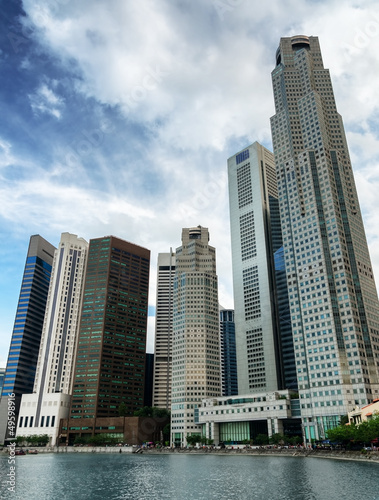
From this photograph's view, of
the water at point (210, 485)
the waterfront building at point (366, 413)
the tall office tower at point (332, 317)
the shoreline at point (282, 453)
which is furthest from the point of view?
the tall office tower at point (332, 317)

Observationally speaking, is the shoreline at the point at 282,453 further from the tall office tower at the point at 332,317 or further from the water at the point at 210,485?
the tall office tower at the point at 332,317

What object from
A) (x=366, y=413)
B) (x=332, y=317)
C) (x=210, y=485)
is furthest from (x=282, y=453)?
(x=210, y=485)

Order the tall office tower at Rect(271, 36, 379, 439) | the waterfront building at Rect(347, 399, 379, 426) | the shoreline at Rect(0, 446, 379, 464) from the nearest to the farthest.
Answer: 1. the shoreline at Rect(0, 446, 379, 464)
2. the waterfront building at Rect(347, 399, 379, 426)
3. the tall office tower at Rect(271, 36, 379, 439)

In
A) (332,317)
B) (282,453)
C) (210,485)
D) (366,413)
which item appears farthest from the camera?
(332,317)

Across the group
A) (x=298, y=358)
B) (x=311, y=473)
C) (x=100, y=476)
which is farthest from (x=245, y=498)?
(x=298, y=358)

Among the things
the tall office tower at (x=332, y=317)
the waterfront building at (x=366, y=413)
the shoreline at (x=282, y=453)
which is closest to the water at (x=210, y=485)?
the shoreline at (x=282, y=453)

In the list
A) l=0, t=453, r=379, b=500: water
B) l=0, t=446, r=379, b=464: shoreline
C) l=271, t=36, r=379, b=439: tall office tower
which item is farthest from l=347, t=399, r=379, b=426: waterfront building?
l=0, t=453, r=379, b=500: water

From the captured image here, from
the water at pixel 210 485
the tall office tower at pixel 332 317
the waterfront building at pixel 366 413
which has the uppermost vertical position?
the tall office tower at pixel 332 317

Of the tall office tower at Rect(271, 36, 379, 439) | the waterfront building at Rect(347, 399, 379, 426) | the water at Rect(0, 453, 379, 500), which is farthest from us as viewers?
the tall office tower at Rect(271, 36, 379, 439)

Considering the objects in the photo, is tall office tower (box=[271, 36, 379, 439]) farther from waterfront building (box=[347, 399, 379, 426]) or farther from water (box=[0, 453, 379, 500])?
water (box=[0, 453, 379, 500])

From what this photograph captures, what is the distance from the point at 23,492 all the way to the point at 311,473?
173ft

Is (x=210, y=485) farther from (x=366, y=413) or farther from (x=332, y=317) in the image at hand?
(x=332, y=317)

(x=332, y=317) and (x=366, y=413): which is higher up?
(x=332, y=317)

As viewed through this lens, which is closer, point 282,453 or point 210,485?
point 210,485
